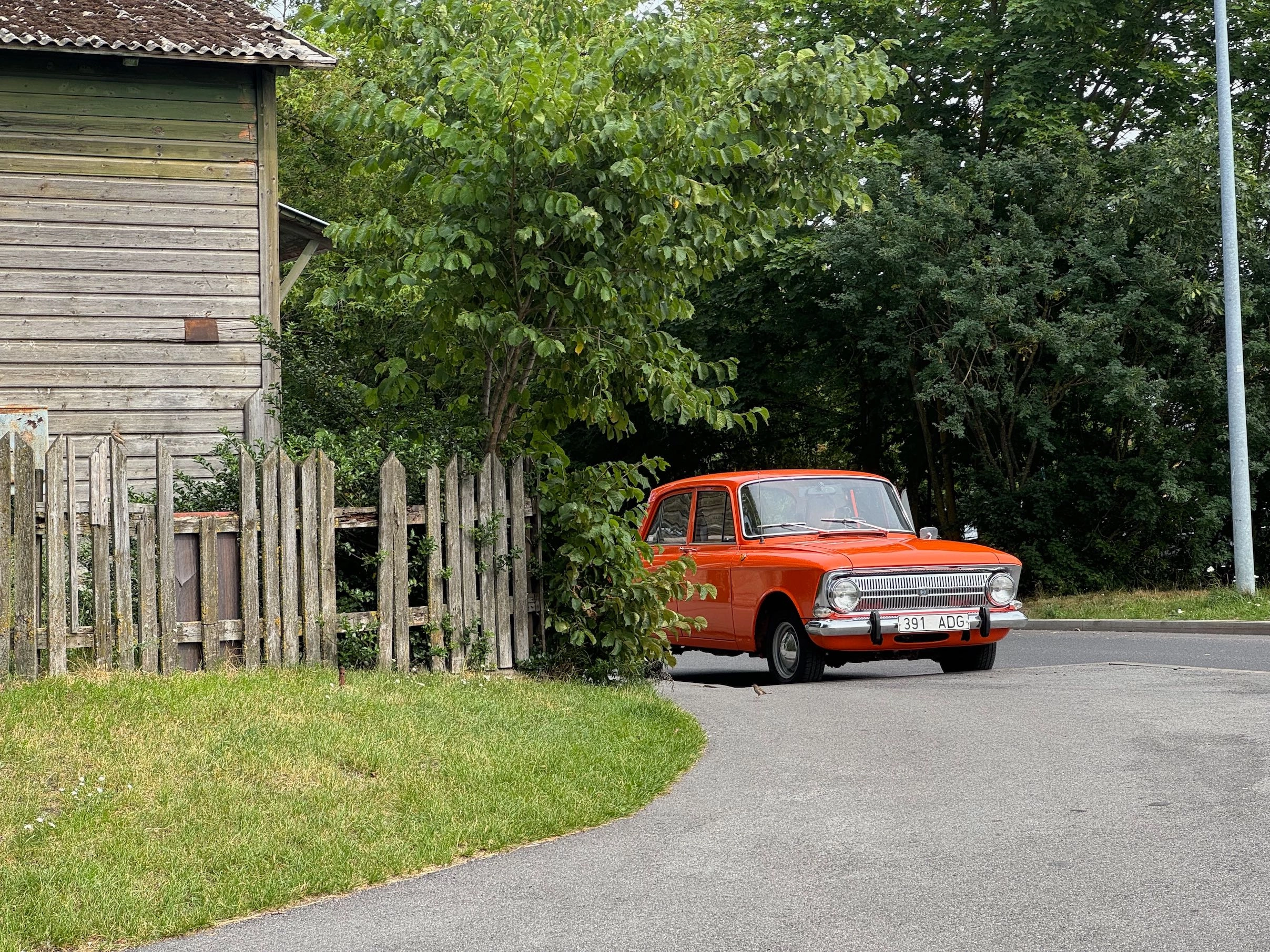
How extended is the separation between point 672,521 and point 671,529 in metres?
0.07

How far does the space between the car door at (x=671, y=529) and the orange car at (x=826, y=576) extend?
0.02m

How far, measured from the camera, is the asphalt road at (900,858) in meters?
4.82

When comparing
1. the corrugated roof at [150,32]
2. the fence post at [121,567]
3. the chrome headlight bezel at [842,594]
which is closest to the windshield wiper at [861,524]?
the chrome headlight bezel at [842,594]

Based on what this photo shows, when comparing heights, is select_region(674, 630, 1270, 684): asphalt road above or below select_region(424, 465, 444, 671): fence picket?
below

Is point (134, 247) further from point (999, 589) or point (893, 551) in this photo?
point (999, 589)

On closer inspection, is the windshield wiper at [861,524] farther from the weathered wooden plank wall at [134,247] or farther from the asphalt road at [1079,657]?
the weathered wooden plank wall at [134,247]

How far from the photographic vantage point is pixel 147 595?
870 cm

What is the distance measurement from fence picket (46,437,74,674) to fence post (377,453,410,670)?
1986 mm

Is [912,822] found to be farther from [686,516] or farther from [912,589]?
[686,516]

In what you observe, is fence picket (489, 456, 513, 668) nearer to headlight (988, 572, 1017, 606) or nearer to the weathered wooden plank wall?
the weathered wooden plank wall

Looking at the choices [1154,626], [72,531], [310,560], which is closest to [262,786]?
[72,531]

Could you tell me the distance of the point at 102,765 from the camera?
6.48m

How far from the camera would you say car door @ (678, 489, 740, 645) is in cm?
1276

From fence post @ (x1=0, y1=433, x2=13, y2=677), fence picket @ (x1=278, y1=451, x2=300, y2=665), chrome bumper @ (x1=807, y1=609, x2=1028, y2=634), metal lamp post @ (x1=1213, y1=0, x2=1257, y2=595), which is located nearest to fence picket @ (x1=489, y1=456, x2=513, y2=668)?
fence picket @ (x1=278, y1=451, x2=300, y2=665)
